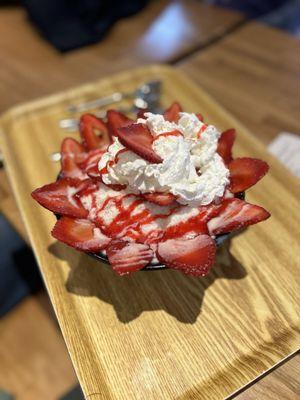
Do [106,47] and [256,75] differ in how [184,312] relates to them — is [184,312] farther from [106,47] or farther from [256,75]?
[106,47]

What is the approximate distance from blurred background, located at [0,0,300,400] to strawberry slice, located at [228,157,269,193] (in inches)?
15.8

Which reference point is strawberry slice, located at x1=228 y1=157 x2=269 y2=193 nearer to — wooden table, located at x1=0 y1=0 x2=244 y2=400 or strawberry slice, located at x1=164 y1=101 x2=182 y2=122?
strawberry slice, located at x1=164 y1=101 x2=182 y2=122

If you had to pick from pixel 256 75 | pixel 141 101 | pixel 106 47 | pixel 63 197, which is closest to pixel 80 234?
pixel 63 197

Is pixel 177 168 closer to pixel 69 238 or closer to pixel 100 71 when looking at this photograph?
pixel 69 238

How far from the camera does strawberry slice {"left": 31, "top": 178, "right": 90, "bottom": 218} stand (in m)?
0.72

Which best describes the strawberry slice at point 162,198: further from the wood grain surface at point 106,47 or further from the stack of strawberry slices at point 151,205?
the wood grain surface at point 106,47

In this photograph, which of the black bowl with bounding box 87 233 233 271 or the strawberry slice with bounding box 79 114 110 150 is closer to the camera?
the black bowl with bounding box 87 233 233 271

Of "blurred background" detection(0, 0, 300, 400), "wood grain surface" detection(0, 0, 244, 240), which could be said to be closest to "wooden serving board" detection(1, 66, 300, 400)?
"blurred background" detection(0, 0, 300, 400)

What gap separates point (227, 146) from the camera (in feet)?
2.62

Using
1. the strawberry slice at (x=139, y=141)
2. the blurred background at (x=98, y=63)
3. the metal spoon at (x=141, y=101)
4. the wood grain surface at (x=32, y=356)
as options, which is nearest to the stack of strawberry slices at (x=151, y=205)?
the strawberry slice at (x=139, y=141)

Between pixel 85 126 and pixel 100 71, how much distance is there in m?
0.70

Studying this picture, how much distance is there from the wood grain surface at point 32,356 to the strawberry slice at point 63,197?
1.87 ft

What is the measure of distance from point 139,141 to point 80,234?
18 centimetres

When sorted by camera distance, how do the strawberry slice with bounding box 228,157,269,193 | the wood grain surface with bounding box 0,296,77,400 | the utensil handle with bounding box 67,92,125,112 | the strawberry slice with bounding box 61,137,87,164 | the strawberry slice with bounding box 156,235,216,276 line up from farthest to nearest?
the utensil handle with bounding box 67,92,125,112, the wood grain surface with bounding box 0,296,77,400, the strawberry slice with bounding box 61,137,87,164, the strawberry slice with bounding box 228,157,269,193, the strawberry slice with bounding box 156,235,216,276
